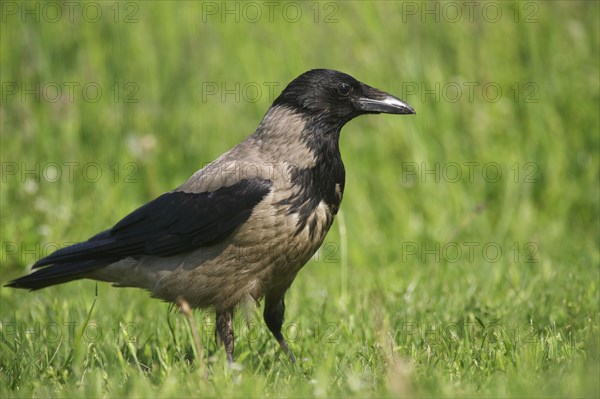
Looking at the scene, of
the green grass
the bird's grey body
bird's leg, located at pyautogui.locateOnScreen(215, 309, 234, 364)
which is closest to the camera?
the bird's grey body

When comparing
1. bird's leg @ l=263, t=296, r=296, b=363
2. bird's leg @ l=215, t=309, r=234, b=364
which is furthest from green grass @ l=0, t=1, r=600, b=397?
bird's leg @ l=215, t=309, r=234, b=364

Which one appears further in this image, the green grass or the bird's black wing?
the green grass

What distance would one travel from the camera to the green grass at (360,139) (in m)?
6.52

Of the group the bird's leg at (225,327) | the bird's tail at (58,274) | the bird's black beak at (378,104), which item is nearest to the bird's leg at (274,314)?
the bird's leg at (225,327)

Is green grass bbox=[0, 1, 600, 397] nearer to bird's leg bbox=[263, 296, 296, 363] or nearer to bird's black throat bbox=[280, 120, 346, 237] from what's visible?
bird's leg bbox=[263, 296, 296, 363]

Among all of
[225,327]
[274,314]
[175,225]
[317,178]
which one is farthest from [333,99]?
[225,327]

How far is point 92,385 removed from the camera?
12.4 ft

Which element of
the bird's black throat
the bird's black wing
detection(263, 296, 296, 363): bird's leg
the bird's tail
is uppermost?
the bird's black throat

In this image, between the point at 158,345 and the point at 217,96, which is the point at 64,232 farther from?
the point at 158,345

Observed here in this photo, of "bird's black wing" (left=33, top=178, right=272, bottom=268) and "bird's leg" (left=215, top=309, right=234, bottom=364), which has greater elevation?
"bird's black wing" (left=33, top=178, right=272, bottom=268)

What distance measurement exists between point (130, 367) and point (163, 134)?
4568 mm

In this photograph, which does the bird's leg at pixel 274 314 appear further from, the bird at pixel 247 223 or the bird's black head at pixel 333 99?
the bird's black head at pixel 333 99

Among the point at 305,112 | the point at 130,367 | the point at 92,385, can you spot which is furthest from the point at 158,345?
the point at 305,112

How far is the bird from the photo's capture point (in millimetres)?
4871
